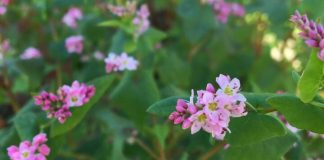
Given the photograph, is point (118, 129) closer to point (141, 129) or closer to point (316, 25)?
point (141, 129)

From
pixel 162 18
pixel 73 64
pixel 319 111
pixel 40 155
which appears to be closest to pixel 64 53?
pixel 73 64

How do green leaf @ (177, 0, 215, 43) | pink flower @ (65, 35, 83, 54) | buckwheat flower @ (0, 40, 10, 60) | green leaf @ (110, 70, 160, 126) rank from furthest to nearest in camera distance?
green leaf @ (177, 0, 215, 43), pink flower @ (65, 35, 83, 54), buckwheat flower @ (0, 40, 10, 60), green leaf @ (110, 70, 160, 126)

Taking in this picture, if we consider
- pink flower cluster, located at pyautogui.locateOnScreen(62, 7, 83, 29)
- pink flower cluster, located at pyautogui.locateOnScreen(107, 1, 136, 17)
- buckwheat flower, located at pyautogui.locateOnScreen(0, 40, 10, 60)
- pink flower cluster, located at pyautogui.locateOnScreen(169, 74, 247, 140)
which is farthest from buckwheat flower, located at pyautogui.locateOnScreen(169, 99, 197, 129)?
pink flower cluster, located at pyautogui.locateOnScreen(62, 7, 83, 29)

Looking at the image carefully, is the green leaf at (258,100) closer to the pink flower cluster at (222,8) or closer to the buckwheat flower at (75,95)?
the buckwheat flower at (75,95)

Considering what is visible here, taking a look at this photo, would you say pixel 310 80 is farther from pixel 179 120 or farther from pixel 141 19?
pixel 141 19

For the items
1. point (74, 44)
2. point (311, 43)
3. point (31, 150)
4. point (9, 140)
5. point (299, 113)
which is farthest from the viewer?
point (74, 44)

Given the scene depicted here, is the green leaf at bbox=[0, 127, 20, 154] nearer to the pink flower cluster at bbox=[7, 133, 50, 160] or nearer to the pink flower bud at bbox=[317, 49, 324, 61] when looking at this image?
the pink flower cluster at bbox=[7, 133, 50, 160]

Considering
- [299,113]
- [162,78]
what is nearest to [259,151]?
[299,113]
